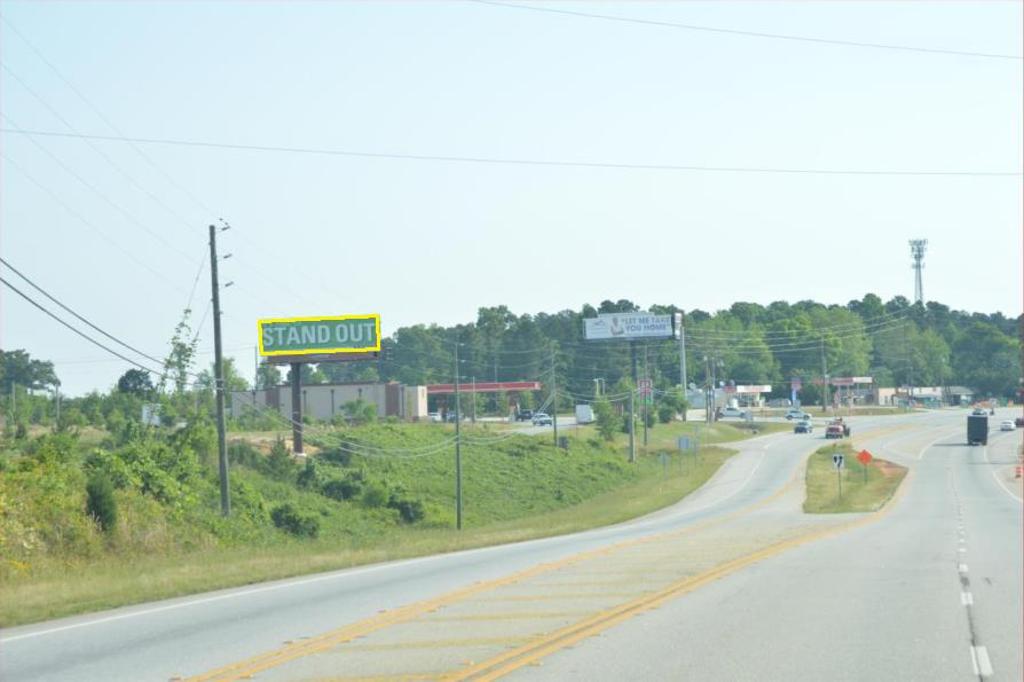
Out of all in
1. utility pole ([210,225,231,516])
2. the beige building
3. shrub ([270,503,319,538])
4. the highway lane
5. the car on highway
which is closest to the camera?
the highway lane

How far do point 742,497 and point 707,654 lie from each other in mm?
63769

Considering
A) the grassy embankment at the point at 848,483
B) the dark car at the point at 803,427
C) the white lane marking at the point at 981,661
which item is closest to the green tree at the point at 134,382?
the grassy embankment at the point at 848,483

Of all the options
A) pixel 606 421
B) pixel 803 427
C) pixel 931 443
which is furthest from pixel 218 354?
pixel 803 427

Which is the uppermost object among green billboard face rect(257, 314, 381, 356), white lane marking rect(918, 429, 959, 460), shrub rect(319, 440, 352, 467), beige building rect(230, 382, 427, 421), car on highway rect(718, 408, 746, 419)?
green billboard face rect(257, 314, 381, 356)

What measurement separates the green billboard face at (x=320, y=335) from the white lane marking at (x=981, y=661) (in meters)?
64.4

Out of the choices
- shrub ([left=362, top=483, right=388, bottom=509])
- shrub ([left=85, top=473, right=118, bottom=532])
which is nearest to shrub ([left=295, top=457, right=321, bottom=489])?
shrub ([left=362, top=483, right=388, bottom=509])

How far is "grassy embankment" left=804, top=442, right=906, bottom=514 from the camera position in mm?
63450

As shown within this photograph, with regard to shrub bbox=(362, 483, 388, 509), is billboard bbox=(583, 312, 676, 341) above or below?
above

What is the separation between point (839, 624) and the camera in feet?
55.2

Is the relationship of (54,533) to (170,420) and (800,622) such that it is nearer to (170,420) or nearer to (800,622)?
(800,622)

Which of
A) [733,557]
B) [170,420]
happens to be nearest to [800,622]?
[733,557]

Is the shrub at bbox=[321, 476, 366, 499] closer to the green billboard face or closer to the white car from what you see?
the green billboard face

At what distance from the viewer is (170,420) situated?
6888 cm

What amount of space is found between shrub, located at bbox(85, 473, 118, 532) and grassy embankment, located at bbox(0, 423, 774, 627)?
0.31m
